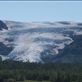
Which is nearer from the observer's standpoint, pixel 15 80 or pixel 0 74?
pixel 15 80

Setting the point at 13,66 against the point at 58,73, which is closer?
the point at 58,73

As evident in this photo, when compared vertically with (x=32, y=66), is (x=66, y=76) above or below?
above

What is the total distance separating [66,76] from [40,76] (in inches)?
353

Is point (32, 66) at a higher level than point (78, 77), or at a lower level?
lower

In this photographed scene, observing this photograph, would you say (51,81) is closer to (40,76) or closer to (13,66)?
→ (40,76)

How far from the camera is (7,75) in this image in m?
131

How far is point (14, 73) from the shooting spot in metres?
135

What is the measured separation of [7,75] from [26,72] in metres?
10.4

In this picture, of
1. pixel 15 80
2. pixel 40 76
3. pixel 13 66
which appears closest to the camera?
pixel 15 80

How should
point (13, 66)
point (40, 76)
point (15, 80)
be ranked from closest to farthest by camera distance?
point (15, 80), point (40, 76), point (13, 66)

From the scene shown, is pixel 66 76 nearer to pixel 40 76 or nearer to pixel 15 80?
pixel 40 76

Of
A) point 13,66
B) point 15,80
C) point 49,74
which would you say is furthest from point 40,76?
point 13,66

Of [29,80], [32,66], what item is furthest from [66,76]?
[32,66]

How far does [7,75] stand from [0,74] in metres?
3.43
